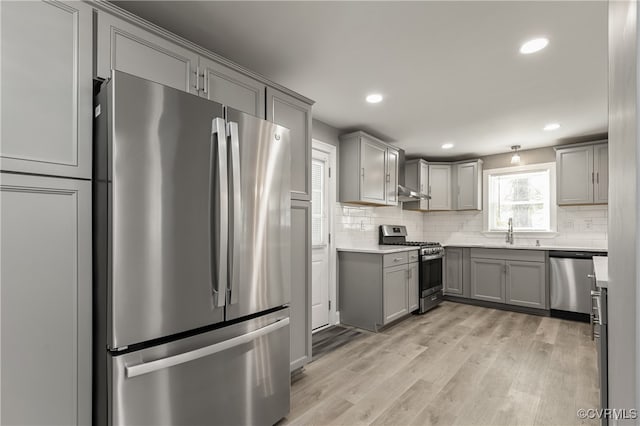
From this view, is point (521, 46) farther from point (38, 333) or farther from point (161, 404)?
point (38, 333)

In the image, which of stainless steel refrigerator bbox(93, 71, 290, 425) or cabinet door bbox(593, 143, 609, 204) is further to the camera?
cabinet door bbox(593, 143, 609, 204)

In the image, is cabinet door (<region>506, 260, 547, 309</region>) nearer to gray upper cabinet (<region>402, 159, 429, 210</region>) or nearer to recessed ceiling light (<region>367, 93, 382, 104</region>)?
gray upper cabinet (<region>402, 159, 429, 210</region>)

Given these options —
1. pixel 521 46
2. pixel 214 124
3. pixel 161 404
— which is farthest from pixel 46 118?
pixel 521 46

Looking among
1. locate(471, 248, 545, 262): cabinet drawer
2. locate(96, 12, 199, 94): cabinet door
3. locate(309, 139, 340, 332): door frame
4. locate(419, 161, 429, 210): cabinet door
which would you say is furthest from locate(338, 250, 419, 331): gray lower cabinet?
locate(96, 12, 199, 94): cabinet door

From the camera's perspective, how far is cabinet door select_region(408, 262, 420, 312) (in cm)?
420

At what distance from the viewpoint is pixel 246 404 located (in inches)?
67.4

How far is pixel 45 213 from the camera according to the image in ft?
4.23

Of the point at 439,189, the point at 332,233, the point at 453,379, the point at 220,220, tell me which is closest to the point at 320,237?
the point at 332,233

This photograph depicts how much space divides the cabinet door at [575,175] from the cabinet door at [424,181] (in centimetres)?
181

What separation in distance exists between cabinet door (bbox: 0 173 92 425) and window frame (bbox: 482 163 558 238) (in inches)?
220

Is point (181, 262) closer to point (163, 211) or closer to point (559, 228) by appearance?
point (163, 211)

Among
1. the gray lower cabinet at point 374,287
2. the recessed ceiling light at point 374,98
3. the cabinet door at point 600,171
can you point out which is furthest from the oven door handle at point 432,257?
the recessed ceiling light at point 374,98

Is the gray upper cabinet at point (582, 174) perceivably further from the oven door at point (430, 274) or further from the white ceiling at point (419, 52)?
the oven door at point (430, 274)

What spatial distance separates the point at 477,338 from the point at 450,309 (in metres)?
1.27
